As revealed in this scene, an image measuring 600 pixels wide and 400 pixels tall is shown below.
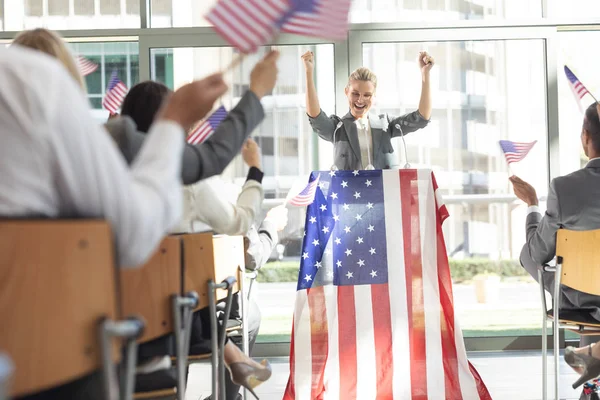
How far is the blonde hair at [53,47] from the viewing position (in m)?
1.47

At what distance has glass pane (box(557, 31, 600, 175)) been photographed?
5.37 meters

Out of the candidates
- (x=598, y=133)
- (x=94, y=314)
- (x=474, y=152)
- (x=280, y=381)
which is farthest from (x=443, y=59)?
(x=94, y=314)

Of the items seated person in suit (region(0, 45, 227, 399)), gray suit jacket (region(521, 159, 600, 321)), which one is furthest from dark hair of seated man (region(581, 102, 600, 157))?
seated person in suit (region(0, 45, 227, 399))

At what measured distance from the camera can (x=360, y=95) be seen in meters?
4.17

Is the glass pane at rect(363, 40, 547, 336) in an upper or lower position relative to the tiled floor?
upper

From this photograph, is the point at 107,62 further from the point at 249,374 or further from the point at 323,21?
the point at 323,21

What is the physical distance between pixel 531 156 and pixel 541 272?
2116mm

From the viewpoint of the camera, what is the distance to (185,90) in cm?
138

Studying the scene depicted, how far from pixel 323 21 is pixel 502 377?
301 cm

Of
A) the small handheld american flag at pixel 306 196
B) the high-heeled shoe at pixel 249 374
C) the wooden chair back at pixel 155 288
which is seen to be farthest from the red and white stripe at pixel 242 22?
the small handheld american flag at pixel 306 196

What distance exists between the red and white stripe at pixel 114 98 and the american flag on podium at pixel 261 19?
304 cm

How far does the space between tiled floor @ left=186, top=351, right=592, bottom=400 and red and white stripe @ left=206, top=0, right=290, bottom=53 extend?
2.55 m

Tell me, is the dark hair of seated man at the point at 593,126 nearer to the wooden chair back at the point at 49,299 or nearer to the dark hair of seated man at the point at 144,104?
the dark hair of seated man at the point at 144,104

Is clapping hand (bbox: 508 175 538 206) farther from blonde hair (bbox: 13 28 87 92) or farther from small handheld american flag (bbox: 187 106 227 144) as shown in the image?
blonde hair (bbox: 13 28 87 92)
